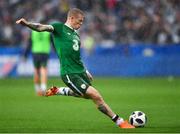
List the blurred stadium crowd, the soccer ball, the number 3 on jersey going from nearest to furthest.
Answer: the soccer ball < the number 3 on jersey < the blurred stadium crowd

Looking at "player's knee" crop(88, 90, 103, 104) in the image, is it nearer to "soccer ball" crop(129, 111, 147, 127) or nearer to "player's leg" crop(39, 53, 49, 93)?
"soccer ball" crop(129, 111, 147, 127)

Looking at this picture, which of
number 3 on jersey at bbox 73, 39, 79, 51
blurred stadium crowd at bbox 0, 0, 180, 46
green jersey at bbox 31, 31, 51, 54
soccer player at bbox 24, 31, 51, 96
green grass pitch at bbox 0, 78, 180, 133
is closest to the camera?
green grass pitch at bbox 0, 78, 180, 133

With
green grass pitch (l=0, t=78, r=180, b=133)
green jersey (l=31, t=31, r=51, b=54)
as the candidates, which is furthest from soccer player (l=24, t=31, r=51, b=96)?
green grass pitch (l=0, t=78, r=180, b=133)

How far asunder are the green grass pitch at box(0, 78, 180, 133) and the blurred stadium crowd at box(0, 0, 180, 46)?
5.47 metres

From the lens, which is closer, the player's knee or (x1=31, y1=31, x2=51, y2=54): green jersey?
the player's knee

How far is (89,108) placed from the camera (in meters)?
18.9

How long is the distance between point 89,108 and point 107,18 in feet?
55.8

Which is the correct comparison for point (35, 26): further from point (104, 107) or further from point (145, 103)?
point (145, 103)

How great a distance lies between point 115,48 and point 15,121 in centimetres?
1840

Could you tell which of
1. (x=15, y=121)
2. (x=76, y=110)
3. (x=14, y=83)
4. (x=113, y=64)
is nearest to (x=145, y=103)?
(x=76, y=110)

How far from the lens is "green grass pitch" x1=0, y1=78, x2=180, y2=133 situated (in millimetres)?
13891

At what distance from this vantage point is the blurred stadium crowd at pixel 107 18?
113ft

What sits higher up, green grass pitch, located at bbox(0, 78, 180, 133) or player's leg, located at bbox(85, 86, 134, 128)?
player's leg, located at bbox(85, 86, 134, 128)

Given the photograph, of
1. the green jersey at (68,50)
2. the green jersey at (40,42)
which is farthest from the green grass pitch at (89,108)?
the green jersey at (40,42)
